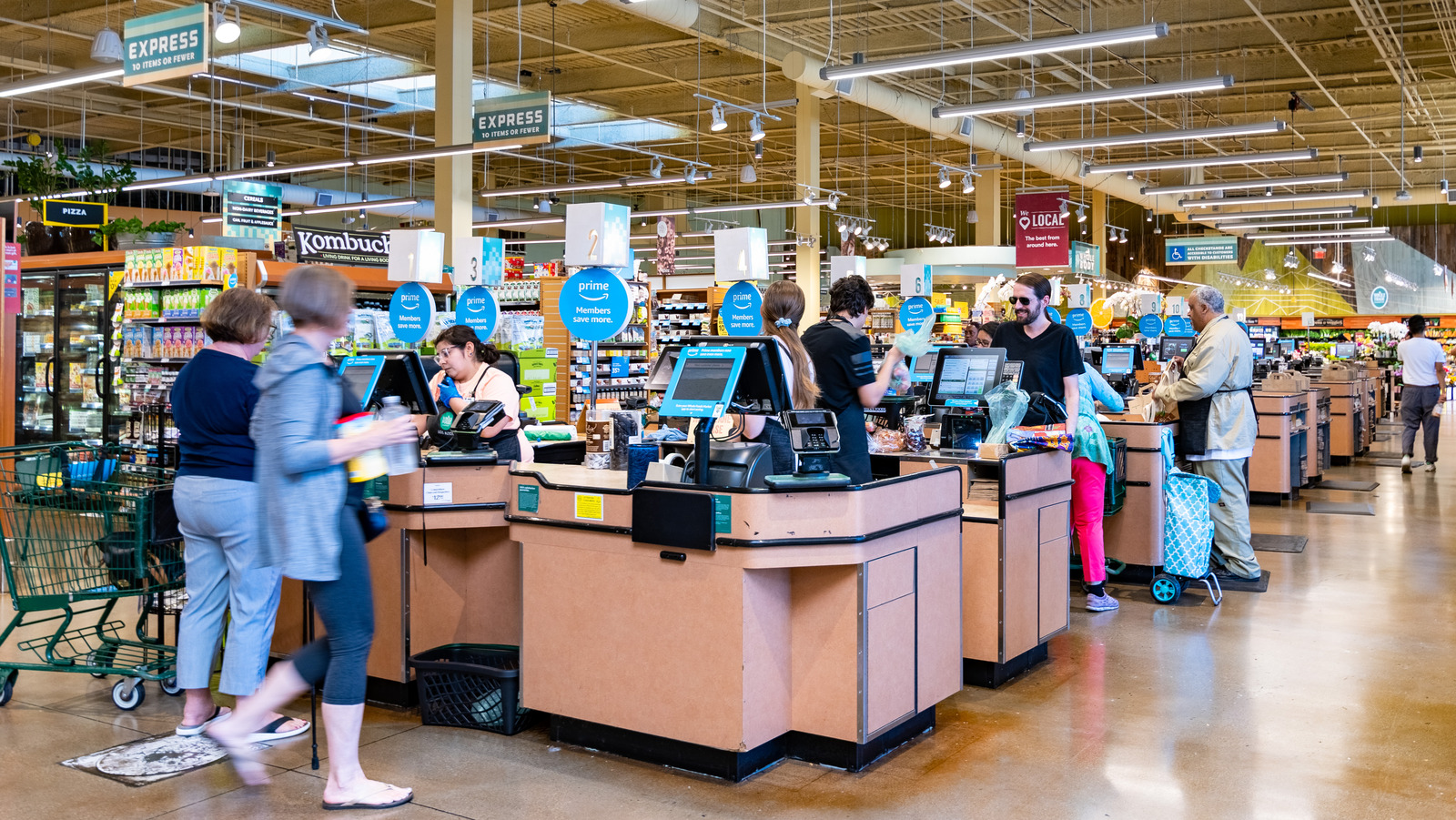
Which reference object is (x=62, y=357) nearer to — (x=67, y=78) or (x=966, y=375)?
(x=67, y=78)

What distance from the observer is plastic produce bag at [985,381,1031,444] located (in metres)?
4.96

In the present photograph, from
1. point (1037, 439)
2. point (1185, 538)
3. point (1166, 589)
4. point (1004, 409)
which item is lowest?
point (1166, 589)

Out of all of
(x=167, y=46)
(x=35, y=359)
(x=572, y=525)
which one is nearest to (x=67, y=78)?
(x=167, y=46)

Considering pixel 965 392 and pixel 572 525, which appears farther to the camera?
pixel 965 392

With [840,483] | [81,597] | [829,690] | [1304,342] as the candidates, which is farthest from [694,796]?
[1304,342]

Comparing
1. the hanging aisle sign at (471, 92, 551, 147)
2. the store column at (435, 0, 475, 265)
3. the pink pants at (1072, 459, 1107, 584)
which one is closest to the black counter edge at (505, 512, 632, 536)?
the pink pants at (1072, 459, 1107, 584)

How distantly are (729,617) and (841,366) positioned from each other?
1186mm

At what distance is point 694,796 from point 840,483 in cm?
105

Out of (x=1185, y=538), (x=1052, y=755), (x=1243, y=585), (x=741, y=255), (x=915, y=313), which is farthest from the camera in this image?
(x=915, y=313)

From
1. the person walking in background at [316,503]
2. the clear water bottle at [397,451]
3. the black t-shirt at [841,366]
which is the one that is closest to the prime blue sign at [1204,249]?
the black t-shirt at [841,366]

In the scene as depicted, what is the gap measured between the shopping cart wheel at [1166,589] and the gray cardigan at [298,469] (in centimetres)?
467

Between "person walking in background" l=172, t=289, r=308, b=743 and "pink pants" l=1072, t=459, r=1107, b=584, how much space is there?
12.4ft

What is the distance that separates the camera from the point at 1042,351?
5.45 metres

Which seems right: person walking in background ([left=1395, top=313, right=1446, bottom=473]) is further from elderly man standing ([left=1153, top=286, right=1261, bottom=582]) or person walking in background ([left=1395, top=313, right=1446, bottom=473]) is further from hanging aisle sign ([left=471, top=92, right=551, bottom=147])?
hanging aisle sign ([left=471, top=92, right=551, bottom=147])
